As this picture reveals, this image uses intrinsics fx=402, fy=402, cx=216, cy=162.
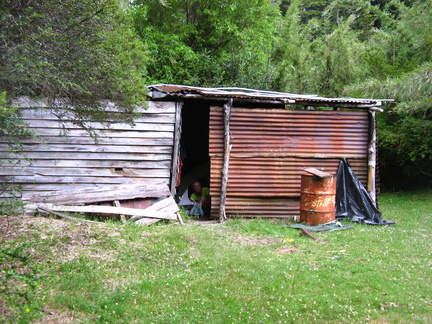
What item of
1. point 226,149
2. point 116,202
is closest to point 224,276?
point 116,202

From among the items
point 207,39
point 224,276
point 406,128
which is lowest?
point 224,276

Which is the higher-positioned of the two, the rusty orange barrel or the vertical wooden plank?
the vertical wooden plank

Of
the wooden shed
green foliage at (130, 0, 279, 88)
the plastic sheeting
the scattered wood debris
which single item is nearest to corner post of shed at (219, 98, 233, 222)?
the wooden shed

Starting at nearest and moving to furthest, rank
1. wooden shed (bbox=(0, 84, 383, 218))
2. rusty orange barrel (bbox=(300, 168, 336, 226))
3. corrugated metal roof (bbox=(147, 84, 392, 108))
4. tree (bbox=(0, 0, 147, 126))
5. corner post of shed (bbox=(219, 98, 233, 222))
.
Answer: tree (bbox=(0, 0, 147, 126)), wooden shed (bbox=(0, 84, 383, 218)), rusty orange barrel (bbox=(300, 168, 336, 226)), corrugated metal roof (bbox=(147, 84, 392, 108)), corner post of shed (bbox=(219, 98, 233, 222))

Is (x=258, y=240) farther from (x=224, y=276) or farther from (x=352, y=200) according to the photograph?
(x=352, y=200)

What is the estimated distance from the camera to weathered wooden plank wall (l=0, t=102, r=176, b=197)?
888 cm

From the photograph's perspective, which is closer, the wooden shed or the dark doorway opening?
the wooden shed

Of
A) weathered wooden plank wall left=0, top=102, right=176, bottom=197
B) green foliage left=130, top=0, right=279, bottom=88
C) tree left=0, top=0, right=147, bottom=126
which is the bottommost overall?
weathered wooden plank wall left=0, top=102, right=176, bottom=197

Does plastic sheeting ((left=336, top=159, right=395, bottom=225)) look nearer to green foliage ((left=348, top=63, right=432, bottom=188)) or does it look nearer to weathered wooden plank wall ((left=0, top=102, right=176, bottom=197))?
green foliage ((left=348, top=63, right=432, bottom=188))

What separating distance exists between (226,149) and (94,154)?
312cm

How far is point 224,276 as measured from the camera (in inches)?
227

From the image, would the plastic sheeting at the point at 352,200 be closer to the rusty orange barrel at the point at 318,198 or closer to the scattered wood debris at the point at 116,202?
the rusty orange barrel at the point at 318,198

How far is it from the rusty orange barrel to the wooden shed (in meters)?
0.96

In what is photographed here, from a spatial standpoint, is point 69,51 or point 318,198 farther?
point 318,198
